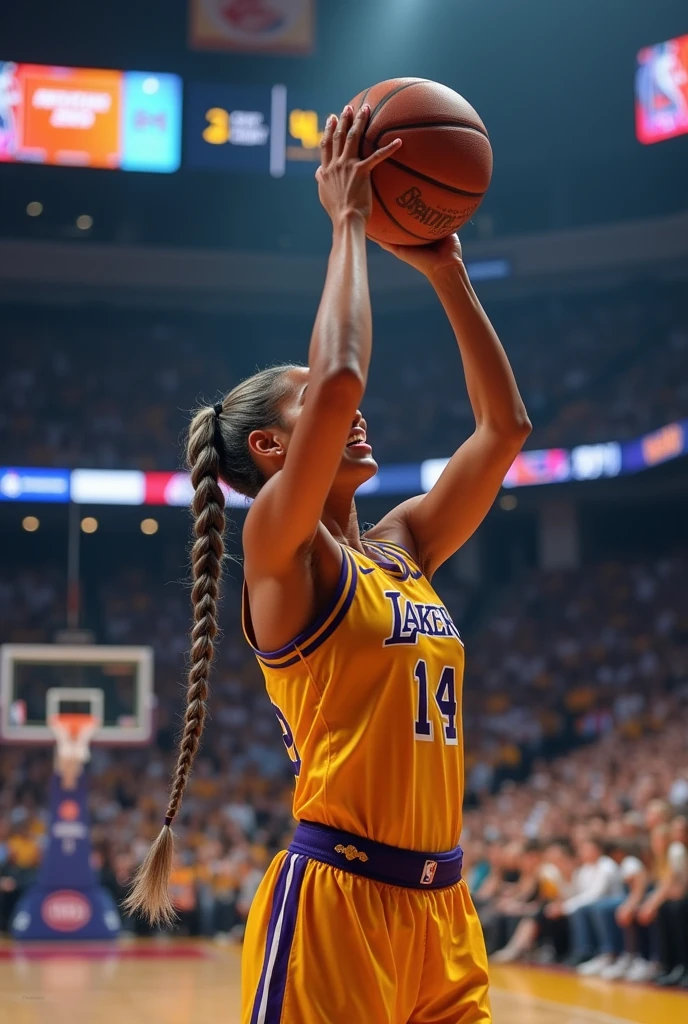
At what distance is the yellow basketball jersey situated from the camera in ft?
6.95

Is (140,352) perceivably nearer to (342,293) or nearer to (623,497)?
(623,497)

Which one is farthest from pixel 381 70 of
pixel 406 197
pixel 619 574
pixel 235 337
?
pixel 406 197

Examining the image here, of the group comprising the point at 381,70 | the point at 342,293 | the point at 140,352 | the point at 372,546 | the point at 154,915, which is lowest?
the point at 154,915

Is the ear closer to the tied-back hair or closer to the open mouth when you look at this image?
the tied-back hair

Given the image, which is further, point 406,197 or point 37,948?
point 37,948

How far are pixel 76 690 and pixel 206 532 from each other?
37.4ft

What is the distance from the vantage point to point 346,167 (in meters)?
2.22

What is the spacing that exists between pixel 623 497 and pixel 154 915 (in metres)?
18.6

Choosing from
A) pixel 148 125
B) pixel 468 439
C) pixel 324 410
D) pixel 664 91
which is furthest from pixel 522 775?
pixel 324 410

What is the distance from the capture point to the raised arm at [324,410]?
2.00m

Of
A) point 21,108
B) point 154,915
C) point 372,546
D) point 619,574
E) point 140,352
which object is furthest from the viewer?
point 140,352

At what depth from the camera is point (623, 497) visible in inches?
795

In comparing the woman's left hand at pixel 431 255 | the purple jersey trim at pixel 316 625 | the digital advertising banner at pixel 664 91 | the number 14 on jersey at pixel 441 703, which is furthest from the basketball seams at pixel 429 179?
the digital advertising banner at pixel 664 91

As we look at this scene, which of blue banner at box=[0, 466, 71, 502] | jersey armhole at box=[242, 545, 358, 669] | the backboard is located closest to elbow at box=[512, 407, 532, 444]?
jersey armhole at box=[242, 545, 358, 669]
